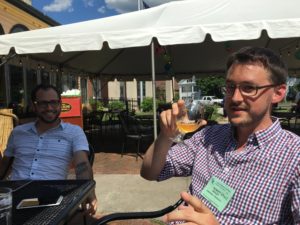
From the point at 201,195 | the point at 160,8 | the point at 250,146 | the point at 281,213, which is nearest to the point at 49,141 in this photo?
the point at 201,195

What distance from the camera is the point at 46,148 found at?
9.98ft

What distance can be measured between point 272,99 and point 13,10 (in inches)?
493

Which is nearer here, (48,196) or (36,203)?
(36,203)

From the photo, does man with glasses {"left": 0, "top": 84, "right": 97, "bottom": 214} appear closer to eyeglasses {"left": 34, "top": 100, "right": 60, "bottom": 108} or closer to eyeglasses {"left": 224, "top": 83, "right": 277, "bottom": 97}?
eyeglasses {"left": 34, "top": 100, "right": 60, "bottom": 108}

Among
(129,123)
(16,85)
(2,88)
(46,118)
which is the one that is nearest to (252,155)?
(46,118)

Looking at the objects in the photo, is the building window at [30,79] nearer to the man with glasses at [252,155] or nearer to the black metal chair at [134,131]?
the black metal chair at [134,131]

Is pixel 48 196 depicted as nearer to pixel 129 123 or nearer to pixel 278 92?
pixel 278 92

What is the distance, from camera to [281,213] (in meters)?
1.73

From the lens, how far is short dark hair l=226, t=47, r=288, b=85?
1843 mm

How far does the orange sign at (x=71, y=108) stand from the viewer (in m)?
7.20

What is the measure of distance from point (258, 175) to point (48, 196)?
112cm

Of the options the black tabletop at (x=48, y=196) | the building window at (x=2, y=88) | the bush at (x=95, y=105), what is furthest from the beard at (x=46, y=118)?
the bush at (x=95, y=105)

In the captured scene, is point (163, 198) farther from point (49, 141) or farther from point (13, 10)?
point (13, 10)

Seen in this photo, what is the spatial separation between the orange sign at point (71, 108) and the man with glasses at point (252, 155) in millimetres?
5358
